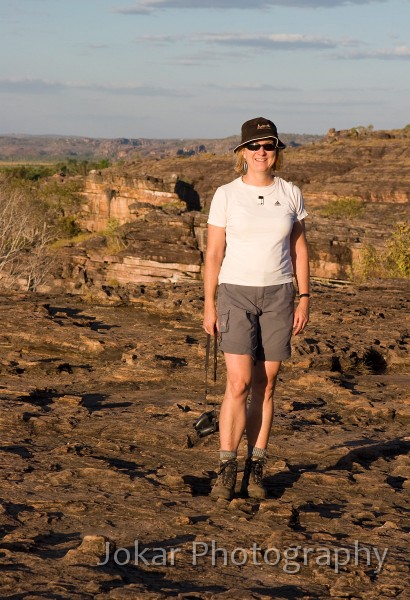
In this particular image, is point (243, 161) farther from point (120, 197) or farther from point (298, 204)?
point (120, 197)

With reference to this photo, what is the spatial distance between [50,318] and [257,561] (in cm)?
800

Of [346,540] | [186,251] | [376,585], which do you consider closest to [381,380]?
[346,540]

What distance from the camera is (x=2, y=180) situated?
7288 cm

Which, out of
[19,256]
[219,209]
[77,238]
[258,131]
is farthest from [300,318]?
[77,238]

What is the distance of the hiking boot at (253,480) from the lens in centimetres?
600

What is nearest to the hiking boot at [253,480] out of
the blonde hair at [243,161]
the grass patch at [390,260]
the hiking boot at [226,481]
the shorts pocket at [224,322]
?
the hiking boot at [226,481]

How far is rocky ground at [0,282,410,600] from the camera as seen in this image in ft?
14.7

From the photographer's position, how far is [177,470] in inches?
259

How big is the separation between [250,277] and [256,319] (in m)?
0.31

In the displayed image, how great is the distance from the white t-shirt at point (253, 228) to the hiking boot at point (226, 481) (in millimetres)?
1234

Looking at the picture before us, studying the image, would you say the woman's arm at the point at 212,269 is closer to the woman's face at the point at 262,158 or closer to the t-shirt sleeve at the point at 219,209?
the t-shirt sleeve at the point at 219,209

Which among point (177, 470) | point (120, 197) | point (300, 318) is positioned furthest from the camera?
point (120, 197)

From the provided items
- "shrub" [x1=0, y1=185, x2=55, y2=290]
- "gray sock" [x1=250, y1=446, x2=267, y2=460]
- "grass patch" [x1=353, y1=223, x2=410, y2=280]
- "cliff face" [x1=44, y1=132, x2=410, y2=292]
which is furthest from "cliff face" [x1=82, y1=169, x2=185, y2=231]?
"gray sock" [x1=250, y1=446, x2=267, y2=460]

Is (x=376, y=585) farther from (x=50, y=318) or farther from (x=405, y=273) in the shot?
(x=405, y=273)
